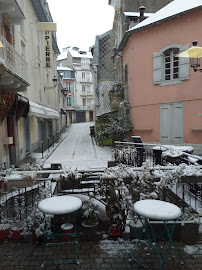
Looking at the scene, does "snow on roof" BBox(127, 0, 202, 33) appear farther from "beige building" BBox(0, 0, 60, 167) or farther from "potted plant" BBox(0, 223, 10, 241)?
"potted plant" BBox(0, 223, 10, 241)

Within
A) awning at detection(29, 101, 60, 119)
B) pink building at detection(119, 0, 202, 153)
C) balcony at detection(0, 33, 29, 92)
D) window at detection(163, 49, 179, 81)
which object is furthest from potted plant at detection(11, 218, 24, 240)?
window at detection(163, 49, 179, 81)

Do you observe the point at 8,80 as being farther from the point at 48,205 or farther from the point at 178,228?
the point at 178,228

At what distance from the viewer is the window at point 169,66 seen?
428 inches

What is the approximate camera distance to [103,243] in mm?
3889

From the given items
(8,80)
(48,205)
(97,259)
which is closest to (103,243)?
(97,259)

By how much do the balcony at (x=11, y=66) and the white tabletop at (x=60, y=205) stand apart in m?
4.83

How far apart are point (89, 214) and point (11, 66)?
6.26m

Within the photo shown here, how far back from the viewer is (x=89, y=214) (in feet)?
13.3

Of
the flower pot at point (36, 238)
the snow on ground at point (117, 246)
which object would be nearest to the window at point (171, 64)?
the snow on ground at point (117, 246)

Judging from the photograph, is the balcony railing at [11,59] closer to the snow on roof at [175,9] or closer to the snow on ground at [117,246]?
the snow on ground at [117,246]

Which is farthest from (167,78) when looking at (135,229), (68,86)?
(68,86)

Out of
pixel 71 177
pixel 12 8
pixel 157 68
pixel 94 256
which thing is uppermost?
pixel 12 8

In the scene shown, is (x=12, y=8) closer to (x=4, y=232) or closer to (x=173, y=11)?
(x=173, y=11)

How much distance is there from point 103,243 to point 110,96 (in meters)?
14.4
